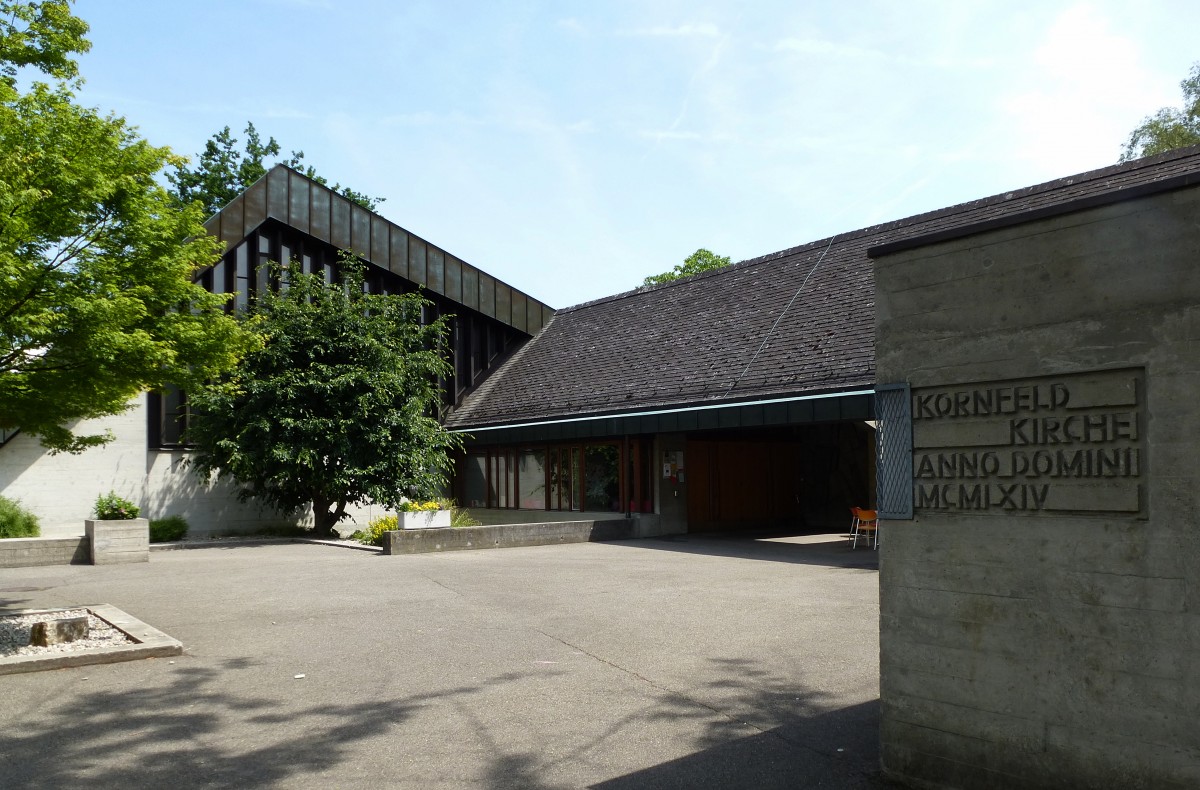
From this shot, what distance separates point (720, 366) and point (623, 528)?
13.7 feet

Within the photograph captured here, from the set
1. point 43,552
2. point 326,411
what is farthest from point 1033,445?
point 326,411

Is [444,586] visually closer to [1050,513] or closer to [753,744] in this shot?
[753,744]

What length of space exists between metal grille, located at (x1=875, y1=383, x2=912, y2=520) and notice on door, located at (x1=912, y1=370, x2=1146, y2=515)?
0.04m

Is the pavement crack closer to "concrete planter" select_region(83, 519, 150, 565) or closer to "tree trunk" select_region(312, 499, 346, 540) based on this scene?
"concrete planter" select_region(83, 519, 150, 565)

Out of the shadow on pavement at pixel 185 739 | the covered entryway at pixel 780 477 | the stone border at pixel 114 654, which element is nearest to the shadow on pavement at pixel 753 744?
the shadow on pavement at pixel 185 739

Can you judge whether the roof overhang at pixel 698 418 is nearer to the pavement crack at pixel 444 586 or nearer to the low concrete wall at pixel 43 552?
the pavement crack at pixel 444 586

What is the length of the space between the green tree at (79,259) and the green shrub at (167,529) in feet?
45.5

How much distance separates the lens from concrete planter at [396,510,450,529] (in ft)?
63.1

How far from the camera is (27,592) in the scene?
43.0ft

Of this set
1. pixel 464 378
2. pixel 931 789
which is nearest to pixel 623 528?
pixel 464 378

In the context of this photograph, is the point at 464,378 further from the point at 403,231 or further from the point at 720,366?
the point at 720,366

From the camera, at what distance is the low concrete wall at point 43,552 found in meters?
16.8

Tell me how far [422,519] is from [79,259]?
11162 mm

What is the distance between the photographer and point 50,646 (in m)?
8.60
